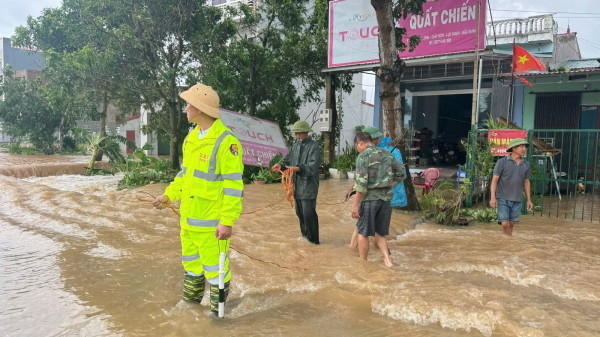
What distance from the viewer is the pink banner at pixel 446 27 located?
1060 centimetres

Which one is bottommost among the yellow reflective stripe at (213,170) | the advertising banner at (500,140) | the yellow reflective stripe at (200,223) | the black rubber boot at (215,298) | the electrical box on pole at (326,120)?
the black rubber boot at (215,298)

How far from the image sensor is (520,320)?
343cm

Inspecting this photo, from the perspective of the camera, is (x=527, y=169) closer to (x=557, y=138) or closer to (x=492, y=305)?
(x=492, y=305)

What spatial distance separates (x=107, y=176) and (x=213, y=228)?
14219mm

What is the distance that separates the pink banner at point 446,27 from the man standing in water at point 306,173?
6.26 meters

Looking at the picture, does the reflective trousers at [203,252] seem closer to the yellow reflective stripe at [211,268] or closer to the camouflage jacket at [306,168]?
the yellow reflective stripe at [211,268]

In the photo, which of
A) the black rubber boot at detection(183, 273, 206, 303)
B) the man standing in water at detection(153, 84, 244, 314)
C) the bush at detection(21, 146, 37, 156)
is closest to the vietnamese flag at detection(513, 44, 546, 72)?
the man standing in water at detection(153, 84, 244, 314)

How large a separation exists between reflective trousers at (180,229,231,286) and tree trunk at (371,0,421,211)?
4.72 m

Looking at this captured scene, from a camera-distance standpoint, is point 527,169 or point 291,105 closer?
point 527,169

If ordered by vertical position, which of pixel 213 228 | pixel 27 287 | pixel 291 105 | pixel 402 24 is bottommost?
pixel 27 287

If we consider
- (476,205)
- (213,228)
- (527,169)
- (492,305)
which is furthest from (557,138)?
(213,228)

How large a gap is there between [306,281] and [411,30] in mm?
9639

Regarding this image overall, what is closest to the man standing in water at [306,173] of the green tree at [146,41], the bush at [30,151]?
the green tree at [146,41]

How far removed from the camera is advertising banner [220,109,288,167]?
1264 cm
